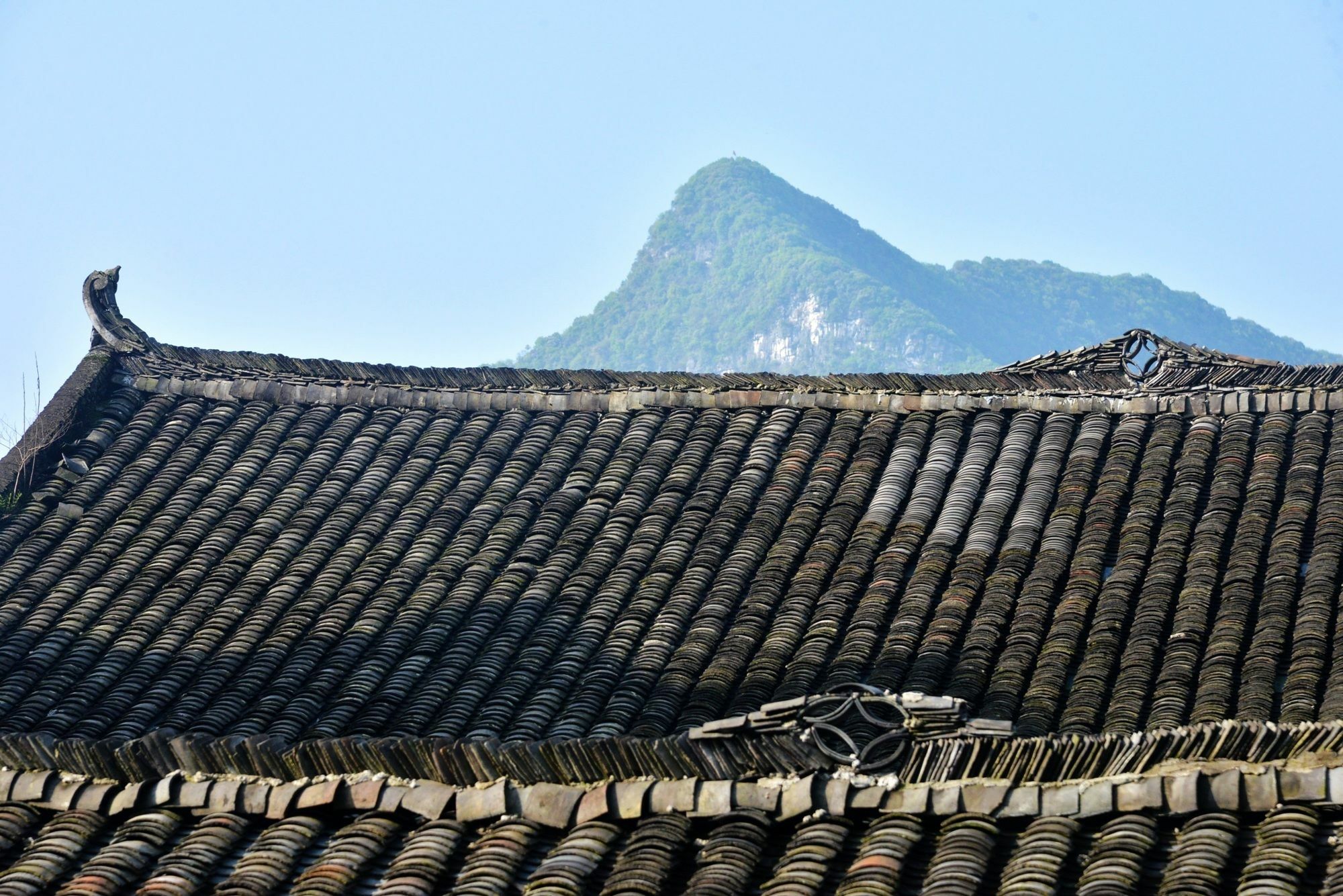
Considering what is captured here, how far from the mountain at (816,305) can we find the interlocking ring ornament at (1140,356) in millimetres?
94992

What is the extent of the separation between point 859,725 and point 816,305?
4628 inches

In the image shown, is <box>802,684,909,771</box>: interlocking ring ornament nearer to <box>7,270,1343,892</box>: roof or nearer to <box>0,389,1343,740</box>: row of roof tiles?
<box>7,270,1343,892</box>: roof

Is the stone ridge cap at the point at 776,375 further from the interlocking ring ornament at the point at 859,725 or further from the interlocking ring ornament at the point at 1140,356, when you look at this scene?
the interlocking ring ornament at the point at 859,725

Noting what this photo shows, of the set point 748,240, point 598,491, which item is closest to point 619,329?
point 748,240

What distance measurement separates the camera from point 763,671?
33.6 ft

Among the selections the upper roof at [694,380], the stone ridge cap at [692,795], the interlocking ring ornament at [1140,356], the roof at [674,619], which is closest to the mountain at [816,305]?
the upper roof at [694,380]

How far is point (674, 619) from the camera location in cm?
1109

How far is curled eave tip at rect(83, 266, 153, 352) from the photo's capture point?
52.4ft

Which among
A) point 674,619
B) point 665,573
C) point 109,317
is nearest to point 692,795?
point 674,619

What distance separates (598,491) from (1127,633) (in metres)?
4.56

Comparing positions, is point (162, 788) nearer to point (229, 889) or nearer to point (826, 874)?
point (229, 889)

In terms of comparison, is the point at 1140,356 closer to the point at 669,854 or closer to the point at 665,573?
the point at 665,573

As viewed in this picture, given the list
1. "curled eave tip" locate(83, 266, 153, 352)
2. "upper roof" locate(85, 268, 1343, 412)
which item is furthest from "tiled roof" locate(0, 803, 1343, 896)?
"curled eave tip" locate(83, 266, 153, 352)

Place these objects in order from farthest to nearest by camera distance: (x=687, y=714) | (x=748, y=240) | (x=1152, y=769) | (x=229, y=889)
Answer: (x=748, y=240) → (x=687, y=714) → (x=229, y=889) → (x=1152, y=769)
